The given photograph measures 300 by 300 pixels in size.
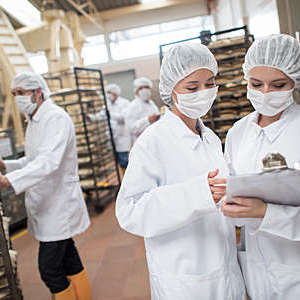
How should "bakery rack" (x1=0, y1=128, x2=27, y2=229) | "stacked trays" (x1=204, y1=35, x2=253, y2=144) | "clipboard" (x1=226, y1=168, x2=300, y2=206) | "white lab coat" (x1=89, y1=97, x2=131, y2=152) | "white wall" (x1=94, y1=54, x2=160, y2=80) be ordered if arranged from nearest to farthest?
"clipboard" (x1=226, y1=168, x2=300, y2=206) < "stacked trays" (x1=204, y1=35, x2=253, y2=144) < "bakery rack" (x1=0, y1=128, x2=27, y2=229) < "white lab coat" (x1=89, y1=97, x2=131, y2=152) < "white wall" (x1=94, y1=54, x2=160, y2=80)

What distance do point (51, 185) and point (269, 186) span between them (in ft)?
5.26

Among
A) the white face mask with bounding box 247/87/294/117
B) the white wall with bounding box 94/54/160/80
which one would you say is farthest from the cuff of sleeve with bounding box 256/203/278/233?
the white wall with bounding box 94/54/160/80

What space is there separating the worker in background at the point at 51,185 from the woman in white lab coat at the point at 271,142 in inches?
49.2

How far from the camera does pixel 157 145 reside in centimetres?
113

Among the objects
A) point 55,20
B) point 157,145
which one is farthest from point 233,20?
point 157,145

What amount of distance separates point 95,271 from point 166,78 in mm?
2268

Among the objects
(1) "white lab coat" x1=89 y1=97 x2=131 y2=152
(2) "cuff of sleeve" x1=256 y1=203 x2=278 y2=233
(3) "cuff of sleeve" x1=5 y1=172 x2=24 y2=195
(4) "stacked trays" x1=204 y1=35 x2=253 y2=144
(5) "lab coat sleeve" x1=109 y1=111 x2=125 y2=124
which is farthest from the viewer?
(5) "lab coat sleeve" x1=109 y1=111 x2=125 y2=124

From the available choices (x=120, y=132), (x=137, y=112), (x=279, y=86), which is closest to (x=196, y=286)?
(x=279, y=86)

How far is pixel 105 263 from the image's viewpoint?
3.00m

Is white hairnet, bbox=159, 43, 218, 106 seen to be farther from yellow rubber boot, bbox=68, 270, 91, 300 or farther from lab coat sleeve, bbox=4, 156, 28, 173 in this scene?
yellow rubber boot, bbox=68, 270, 91, 300

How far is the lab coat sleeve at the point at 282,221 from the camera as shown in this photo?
92 cm

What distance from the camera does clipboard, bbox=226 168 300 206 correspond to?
2.61ft

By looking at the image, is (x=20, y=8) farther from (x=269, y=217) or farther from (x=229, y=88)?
(x=269, y=217)

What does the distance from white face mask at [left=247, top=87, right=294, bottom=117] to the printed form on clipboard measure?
359 millimetres
